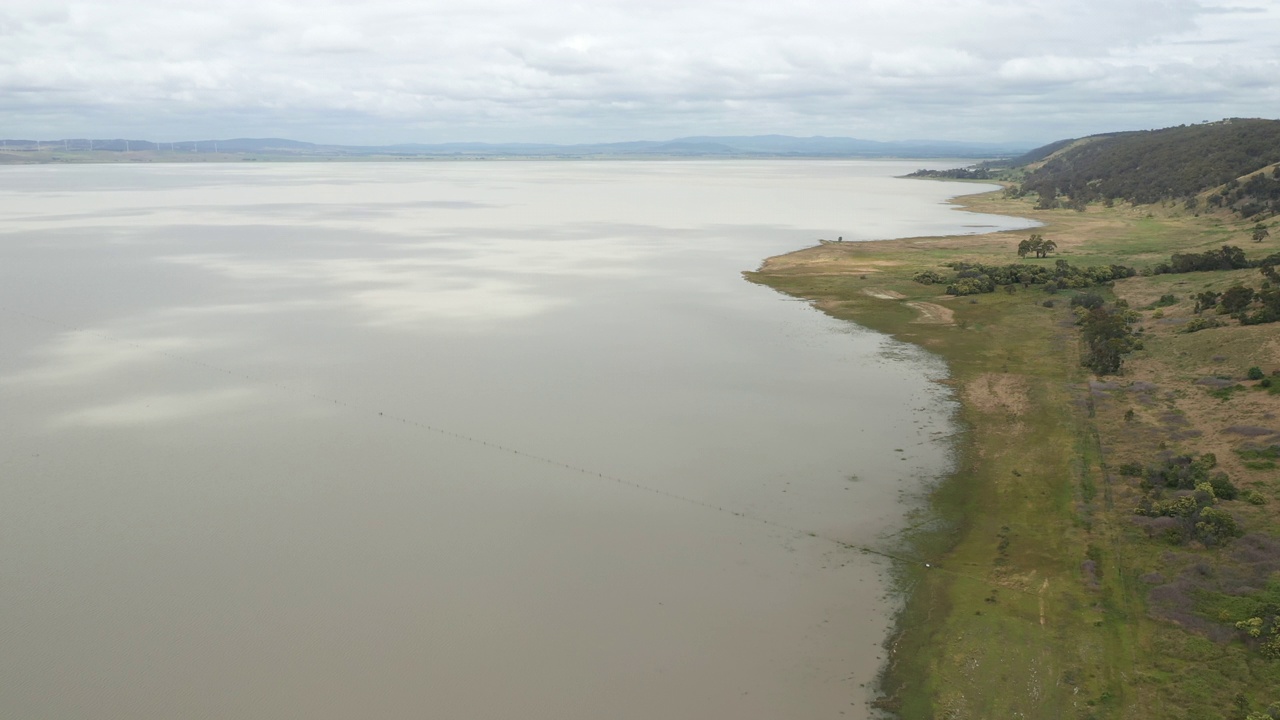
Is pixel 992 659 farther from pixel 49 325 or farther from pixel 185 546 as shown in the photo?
pixel 49 325

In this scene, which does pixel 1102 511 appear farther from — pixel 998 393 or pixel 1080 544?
pixel 998 393

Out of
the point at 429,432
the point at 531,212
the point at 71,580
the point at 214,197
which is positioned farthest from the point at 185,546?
the point at 214,197

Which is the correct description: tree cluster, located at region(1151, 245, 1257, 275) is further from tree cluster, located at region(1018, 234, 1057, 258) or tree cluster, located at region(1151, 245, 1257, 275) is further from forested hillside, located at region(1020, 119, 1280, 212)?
forested hillside, located at region(1020, 119, 1280, 212)

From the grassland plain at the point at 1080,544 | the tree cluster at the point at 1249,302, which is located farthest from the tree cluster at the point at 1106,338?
the tree cluster at the point at 1249,302

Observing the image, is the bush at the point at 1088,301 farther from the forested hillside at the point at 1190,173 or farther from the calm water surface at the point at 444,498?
the forested hillside at the point at 1190,173

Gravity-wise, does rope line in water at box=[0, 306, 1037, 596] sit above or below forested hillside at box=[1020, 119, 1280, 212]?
below

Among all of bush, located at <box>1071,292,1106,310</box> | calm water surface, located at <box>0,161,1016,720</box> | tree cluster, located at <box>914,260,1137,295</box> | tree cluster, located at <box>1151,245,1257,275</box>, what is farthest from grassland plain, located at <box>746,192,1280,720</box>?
tree cluster, located at <box>1151,245,1257,275</box>
